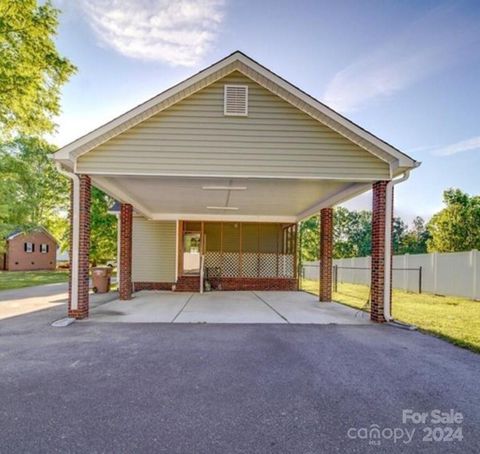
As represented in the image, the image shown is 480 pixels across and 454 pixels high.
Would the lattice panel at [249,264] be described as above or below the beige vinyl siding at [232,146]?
below

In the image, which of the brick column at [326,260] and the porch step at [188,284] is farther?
Answer: the porch step at [188,284]

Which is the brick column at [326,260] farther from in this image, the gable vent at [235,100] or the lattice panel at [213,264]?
the gable vent at [235,100]

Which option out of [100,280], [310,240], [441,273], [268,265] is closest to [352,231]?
[310,240]

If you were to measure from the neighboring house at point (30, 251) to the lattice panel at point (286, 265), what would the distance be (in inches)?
858

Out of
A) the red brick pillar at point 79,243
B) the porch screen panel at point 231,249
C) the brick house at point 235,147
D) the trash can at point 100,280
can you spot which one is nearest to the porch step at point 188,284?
the porch screen panel at point 231,249

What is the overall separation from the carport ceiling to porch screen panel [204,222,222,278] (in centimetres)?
147

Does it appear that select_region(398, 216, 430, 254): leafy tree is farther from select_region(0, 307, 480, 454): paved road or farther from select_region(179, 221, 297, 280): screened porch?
select_region(0, 307, 480, 454): paved road

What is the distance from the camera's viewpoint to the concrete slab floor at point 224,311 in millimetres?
7430

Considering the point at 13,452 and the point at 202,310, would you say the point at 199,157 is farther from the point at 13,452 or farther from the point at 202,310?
the point at 13,452

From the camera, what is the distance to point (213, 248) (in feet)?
50.2

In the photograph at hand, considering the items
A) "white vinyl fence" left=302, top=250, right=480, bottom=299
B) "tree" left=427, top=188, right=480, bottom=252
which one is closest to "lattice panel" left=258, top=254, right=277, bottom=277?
"white vinyl fence" left=302, top=250, right=480, bottom=299

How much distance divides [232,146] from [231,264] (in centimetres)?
833

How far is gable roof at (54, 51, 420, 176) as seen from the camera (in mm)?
6707

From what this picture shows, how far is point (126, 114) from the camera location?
671 centimetres
